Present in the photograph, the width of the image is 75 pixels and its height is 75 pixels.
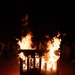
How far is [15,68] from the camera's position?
11.0 m

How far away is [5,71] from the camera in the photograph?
10.4 metres

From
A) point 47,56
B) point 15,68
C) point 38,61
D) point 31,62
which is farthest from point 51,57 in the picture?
point 15,68

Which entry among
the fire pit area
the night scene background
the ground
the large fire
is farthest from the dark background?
the fire pit area

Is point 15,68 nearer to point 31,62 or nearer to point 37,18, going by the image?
point 37,18

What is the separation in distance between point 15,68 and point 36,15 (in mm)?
2315

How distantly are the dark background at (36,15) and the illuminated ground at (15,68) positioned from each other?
53.7 inches

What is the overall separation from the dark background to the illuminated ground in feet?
4.48

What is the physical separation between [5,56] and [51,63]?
4.97 meters

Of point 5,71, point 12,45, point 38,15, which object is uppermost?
point 38,15

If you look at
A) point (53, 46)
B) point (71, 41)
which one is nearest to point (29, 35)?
point (53, 46)

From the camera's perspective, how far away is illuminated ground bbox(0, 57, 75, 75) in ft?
33.5

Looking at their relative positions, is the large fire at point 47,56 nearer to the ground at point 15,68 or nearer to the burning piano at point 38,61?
the burning piano at point 38,61

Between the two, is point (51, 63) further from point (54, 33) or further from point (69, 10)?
point (69, 10)

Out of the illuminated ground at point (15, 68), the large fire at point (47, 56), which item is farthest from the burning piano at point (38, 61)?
the illuminated ground at point (15, 68)
